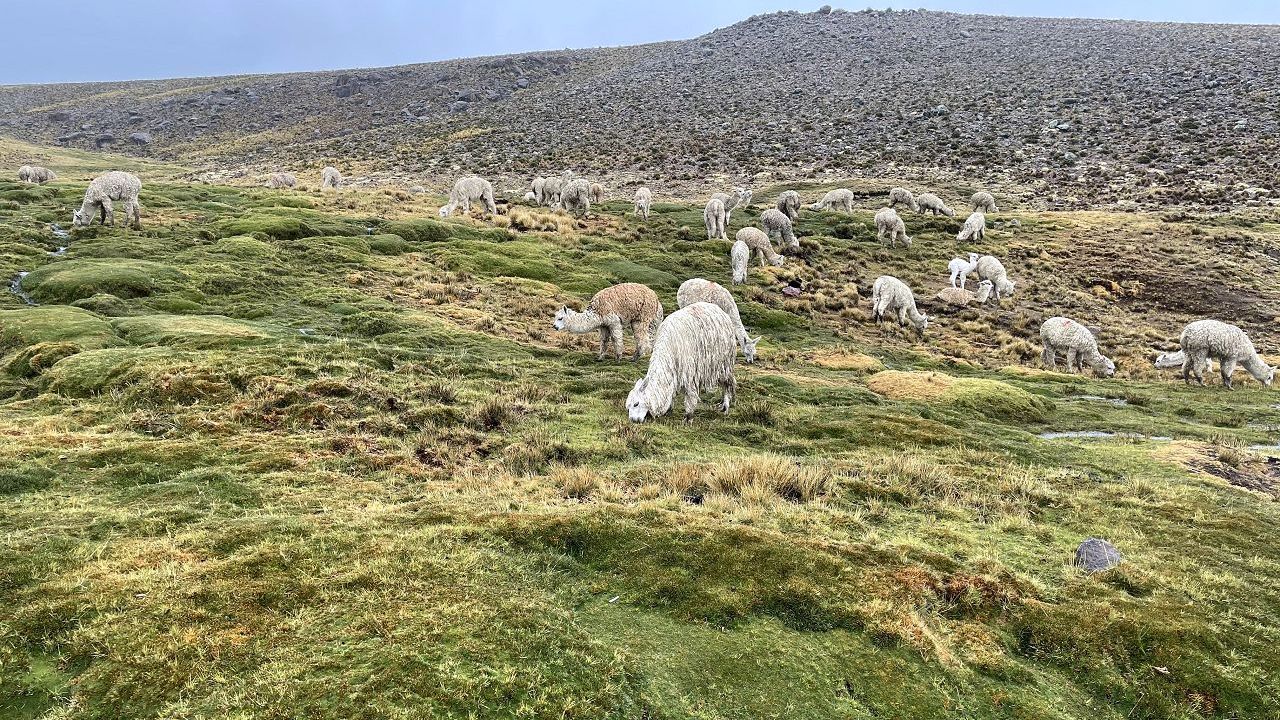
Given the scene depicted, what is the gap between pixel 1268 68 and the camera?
68000 mm

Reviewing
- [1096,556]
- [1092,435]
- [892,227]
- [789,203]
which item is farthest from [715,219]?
[1096,556]

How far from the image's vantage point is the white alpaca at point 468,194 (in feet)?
118

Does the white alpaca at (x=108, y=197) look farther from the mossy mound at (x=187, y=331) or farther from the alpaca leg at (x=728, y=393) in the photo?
the alpaca leg at (x=728, y=393)

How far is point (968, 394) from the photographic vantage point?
14.6 meters

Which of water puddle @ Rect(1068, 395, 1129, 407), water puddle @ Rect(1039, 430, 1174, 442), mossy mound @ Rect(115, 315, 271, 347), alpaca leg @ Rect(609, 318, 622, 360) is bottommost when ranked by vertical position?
water puddle @ Rect(1068, 395, 1129, 407)

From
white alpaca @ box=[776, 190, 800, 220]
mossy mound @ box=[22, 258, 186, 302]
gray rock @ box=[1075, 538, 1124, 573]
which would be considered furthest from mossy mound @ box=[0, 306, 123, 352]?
white alpaca @ box=[776, 190, 800, 220]

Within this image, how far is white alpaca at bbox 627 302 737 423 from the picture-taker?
11.0m

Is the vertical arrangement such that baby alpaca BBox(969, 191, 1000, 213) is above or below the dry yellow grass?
above

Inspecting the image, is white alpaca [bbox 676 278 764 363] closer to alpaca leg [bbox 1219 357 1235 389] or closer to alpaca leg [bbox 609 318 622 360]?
alpaca leg [bbox 609 318 622 360]

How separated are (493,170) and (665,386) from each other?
54.3m

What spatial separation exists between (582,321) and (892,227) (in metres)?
26.0

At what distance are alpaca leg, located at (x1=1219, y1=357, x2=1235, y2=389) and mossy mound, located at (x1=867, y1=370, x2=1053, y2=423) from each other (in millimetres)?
6824

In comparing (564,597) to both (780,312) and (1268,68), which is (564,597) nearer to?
(780,312)

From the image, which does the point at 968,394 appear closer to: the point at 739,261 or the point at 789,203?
the point at 739,261
